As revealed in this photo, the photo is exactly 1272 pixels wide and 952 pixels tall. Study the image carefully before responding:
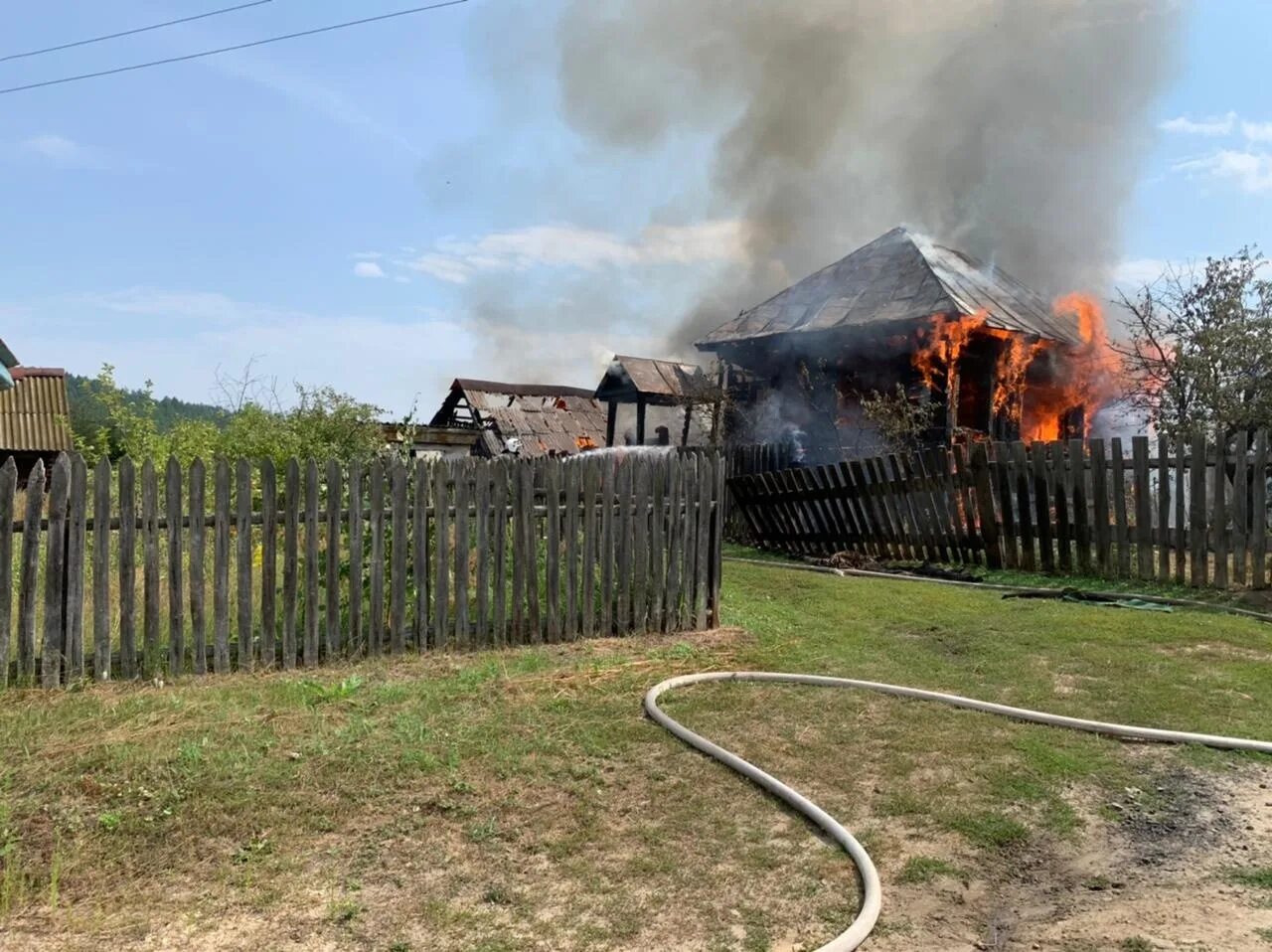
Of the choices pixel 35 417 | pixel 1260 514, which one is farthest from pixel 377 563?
pixel 35 417

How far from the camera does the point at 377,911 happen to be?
2822 mm

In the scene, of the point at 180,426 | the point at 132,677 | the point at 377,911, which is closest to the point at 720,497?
the point at 132,677

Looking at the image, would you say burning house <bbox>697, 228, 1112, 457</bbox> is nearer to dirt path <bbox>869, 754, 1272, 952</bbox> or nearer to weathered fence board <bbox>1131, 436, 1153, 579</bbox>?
weathered fence board <bbox>1131, 436, 1153, 579</bbox>

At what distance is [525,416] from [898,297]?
21.8 m

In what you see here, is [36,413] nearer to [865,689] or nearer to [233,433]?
[233,433]

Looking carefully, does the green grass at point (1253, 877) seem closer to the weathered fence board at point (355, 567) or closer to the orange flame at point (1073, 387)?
the weathered fence board at point (355, 567)

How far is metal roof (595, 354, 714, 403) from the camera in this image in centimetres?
2802

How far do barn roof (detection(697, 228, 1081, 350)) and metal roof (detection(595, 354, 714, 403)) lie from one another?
14.0 feet

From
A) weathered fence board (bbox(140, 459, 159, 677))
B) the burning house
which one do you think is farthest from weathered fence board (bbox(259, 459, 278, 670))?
the burning house

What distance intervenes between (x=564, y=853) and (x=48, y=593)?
12.6 ft

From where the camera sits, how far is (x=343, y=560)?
6262 millimetres

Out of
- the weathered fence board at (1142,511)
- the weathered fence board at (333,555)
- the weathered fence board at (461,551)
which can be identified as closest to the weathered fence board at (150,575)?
the weathered fence board at (333,555)

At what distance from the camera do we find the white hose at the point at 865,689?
2.81 meters

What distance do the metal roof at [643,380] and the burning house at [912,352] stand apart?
13.2 ft
